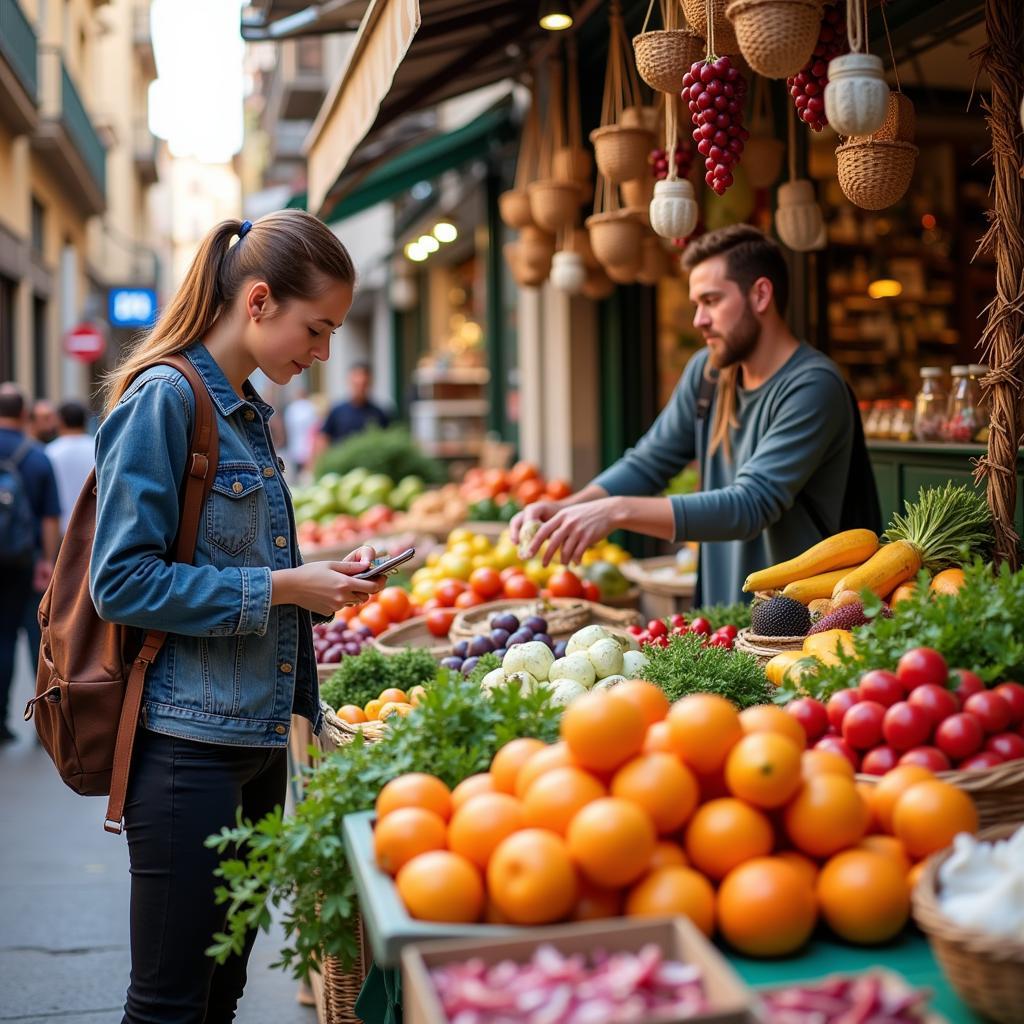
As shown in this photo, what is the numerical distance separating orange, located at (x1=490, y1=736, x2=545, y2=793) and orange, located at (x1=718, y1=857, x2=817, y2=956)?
0.38 metres

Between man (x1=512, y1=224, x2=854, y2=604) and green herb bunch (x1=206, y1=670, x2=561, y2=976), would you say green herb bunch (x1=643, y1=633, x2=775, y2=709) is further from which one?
man (x1=512, y1=224, x2=854, y2=604)

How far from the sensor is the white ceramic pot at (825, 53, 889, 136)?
2.54m

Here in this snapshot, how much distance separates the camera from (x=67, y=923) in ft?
15.8

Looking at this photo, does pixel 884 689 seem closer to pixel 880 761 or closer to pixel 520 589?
pixel 880 761

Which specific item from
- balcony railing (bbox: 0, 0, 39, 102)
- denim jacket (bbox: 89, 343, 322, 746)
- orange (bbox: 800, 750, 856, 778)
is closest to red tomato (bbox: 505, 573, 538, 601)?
denim jacket (bbox: 89, 343, 322, 746)

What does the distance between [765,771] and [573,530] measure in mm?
1861

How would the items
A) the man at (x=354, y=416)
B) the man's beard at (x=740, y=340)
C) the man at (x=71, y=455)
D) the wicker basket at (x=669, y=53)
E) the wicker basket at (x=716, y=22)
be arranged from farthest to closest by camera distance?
the man at (x=354, y=416)
the man at (x=71, y=455)
the man's beard at (x=740, y=340)
the wicker basket at (x=669, y=53)
the wicker basket at (x=716, y=22)

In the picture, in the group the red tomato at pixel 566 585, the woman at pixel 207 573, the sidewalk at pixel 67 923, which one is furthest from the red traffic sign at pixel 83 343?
the woman at pixel 207 573

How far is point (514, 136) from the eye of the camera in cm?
922

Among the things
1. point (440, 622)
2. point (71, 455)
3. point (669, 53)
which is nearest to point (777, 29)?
point (669, 53)

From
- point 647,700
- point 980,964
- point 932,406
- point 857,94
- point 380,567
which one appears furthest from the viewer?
point 932,406

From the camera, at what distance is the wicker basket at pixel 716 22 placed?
316 cm

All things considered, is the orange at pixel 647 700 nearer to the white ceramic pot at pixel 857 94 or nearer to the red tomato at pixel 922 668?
the red tomato at pixel 922 668

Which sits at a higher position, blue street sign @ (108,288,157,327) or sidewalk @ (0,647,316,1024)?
blue street sign @ (108,288,157,327)
